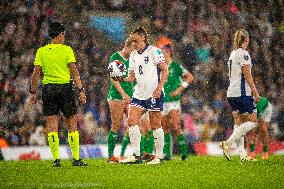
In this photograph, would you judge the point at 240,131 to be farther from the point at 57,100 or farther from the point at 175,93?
the point at 57,100

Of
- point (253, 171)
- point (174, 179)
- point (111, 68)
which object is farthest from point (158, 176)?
point (111, 68)

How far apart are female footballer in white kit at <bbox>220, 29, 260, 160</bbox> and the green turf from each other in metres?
0.48

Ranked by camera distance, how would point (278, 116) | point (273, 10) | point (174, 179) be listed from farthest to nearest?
point (273, 10), point (278, 116), point (174, 179)

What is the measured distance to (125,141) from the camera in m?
12.7

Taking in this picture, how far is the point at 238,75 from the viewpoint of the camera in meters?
11.6

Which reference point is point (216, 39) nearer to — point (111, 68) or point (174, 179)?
point (111, 68)

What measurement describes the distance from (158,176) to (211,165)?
215 cm

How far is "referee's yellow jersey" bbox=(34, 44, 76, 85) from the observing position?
10633 mm

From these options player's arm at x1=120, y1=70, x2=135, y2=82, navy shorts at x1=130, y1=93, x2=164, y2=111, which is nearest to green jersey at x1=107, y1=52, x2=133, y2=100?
player's arm at x1=120, y1=70, x2=135, y2=82

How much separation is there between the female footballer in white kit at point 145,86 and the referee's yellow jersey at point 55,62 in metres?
1.09

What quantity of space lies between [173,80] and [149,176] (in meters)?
4.34

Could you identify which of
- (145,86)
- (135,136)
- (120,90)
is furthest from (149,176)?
(120,90)

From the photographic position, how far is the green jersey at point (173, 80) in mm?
13125

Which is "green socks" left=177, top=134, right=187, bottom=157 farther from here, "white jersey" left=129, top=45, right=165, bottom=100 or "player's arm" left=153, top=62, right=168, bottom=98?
"player's arm" left=153, top=62, right=168, bottom=98
